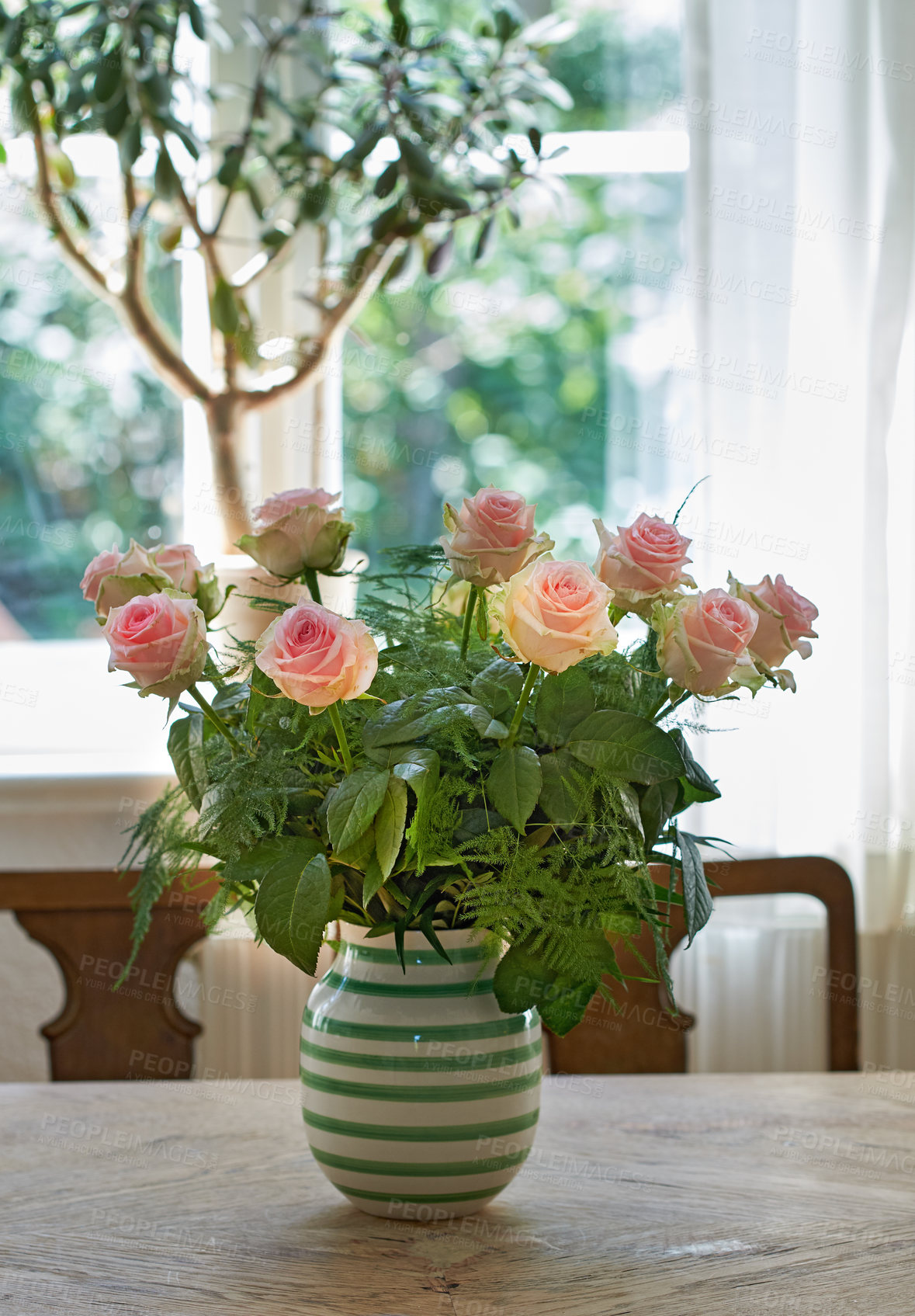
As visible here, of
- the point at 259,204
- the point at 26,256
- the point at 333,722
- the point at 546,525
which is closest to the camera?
the point at 333,722

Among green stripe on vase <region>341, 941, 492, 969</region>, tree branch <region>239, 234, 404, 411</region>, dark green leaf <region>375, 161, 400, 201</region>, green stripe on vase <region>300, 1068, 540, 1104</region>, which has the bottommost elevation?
green stripe on vase <region>300, 1068, 540, 1104</region>

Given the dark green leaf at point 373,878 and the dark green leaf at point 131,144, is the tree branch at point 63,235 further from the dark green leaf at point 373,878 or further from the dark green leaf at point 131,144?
the dark green leaf at point 373,878

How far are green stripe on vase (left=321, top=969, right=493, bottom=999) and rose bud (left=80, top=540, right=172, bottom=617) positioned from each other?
0.30 meters

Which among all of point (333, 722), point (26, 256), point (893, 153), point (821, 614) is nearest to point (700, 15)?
point (893, 153)

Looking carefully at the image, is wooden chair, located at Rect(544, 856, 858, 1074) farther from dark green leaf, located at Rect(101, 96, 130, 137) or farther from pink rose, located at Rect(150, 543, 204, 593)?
dark green leaf, located at Rect(101, 96, 130, 137)

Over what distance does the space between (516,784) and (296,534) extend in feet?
0.72

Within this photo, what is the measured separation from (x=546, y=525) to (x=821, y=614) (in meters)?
0.85

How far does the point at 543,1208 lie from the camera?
32.8 inches

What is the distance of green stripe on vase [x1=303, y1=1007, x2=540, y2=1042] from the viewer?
0.75 meters

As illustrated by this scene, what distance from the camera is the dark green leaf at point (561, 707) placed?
71 cm

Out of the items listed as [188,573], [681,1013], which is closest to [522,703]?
[188,573]

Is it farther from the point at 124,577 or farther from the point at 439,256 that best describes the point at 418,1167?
the point at 439,256

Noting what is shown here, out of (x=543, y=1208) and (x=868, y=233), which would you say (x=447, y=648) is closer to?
(x=543, y=1208)

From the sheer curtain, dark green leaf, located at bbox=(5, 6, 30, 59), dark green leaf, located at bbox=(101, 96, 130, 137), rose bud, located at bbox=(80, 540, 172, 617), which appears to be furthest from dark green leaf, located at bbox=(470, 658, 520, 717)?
dark green leaf, located at bbox=(5, 6, 30, 59)
